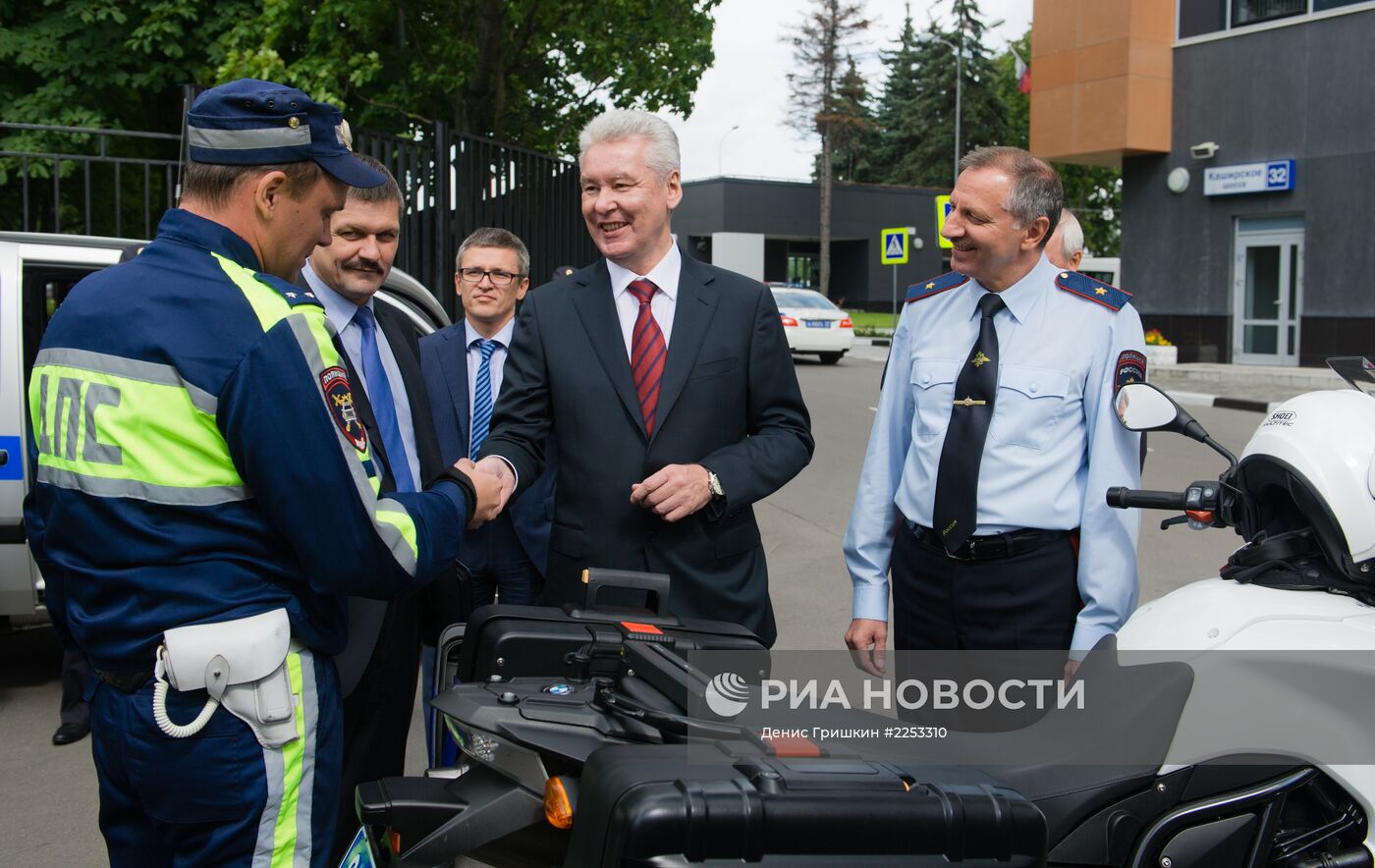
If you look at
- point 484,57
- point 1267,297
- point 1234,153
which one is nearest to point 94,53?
point 484,57

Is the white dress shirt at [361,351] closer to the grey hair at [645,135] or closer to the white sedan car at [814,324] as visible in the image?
the grey hair at [645,135]

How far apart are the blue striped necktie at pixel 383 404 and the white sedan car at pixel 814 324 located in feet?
62.4

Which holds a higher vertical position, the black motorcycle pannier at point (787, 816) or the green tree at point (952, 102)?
the green tree at point (952, 102)

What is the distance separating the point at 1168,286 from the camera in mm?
22234

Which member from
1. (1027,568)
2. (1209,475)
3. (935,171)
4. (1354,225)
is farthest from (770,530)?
(935,171)

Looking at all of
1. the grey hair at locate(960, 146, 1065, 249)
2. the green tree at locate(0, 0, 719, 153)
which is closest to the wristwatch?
the grey hair at locate(960, 146, 1065, 249)

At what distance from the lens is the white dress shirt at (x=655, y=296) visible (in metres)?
2.98

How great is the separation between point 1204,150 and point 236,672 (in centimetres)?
2232

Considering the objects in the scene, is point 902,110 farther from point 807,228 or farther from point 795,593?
point 795,593

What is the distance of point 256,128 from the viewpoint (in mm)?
1937

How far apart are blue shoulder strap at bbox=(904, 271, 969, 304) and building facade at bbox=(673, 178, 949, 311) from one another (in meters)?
42.0

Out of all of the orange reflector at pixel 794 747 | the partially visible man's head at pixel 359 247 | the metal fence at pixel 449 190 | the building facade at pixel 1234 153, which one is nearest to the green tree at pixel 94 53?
the metal fence at pixel 449 190

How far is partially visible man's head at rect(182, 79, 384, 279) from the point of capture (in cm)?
193

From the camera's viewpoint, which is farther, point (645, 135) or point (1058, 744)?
point (645, 135)
